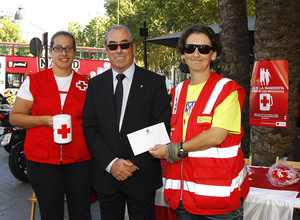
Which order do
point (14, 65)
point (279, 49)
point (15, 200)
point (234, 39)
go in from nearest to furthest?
point (279, 49), point (15, 200), point (234, 39), point (14, 65)

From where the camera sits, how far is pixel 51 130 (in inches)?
103

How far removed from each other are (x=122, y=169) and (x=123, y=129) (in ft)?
0.93

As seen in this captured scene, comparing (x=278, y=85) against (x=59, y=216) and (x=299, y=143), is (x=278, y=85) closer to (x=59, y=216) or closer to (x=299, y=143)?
(x=299, y=143)

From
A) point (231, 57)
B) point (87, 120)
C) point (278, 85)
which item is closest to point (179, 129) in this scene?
point (87, 120)

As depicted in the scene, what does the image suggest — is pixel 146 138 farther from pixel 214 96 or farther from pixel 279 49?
pixel 279 49

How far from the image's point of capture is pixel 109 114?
238cm

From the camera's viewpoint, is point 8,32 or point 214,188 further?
point 8,32

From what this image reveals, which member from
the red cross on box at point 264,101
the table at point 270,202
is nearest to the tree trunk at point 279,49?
the red cross on box at point 264,101

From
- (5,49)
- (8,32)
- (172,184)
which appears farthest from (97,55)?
(8,32)

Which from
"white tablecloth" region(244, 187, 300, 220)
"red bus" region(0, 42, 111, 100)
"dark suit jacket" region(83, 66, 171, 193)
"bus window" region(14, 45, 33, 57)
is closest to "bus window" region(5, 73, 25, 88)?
"red bus" region(0, 42, 111, 100)

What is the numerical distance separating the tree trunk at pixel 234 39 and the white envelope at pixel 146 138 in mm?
3781

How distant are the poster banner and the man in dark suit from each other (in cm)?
197

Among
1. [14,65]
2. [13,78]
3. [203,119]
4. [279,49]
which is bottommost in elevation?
[203,119]

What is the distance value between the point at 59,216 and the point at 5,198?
2.99 metres
